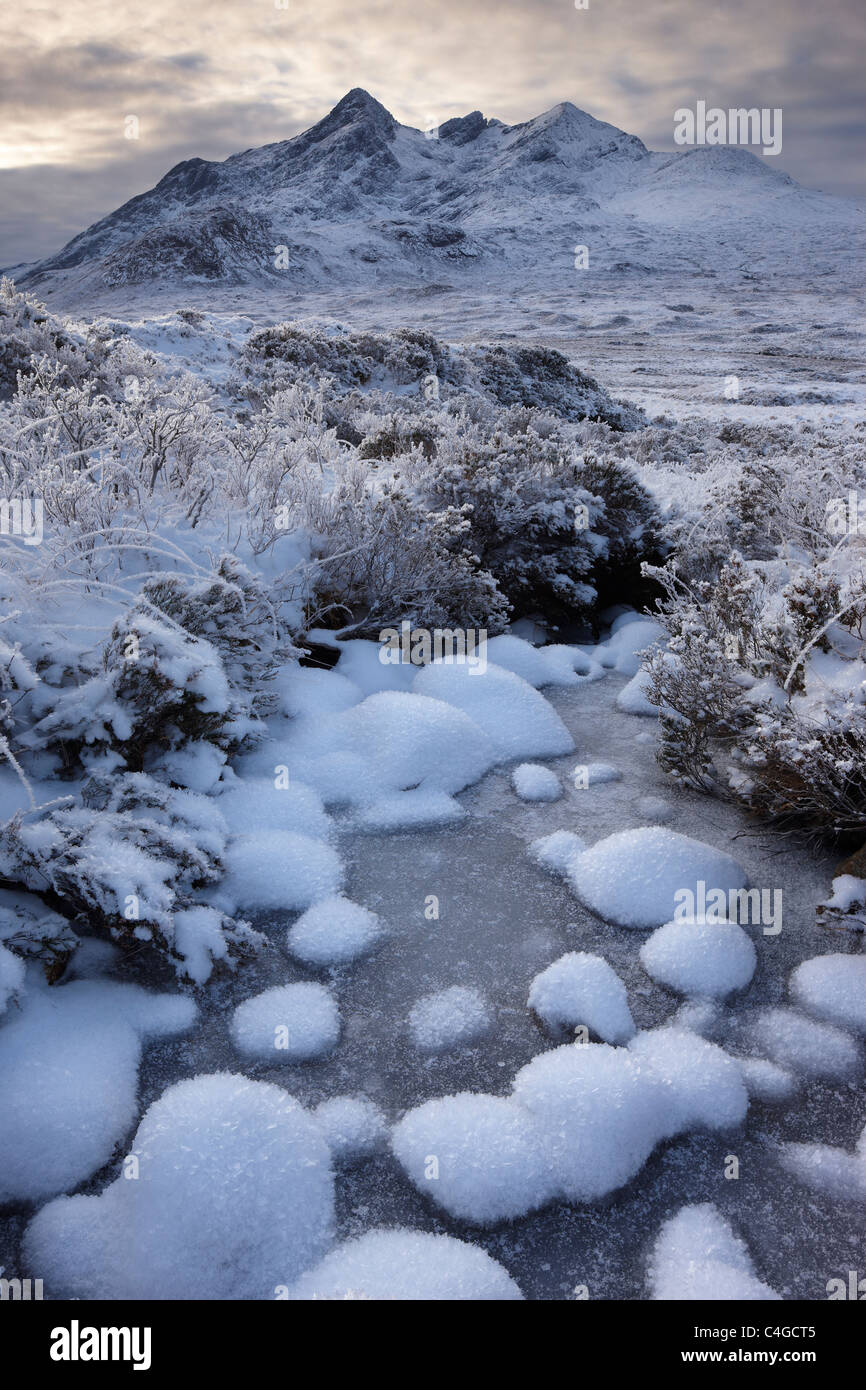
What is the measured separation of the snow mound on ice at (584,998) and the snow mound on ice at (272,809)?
40.8 inches

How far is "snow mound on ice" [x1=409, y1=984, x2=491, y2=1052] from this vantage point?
6.63ft

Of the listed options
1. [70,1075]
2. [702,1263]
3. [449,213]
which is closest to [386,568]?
[70,1075]

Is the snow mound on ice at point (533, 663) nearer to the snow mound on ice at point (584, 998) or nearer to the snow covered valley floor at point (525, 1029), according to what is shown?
the snow covered valley floor at point (525, 1029)

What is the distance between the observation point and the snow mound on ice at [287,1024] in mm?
1959

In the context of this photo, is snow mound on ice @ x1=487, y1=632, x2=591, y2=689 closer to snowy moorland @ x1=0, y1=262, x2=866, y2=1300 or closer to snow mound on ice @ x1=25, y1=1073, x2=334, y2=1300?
snowy moorland @ x1=0, y1=262, x2=866, y2=1300

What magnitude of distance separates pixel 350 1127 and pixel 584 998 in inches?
27.7

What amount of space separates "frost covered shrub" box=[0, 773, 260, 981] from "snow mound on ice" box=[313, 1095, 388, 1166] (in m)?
0.54

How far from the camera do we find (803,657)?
2764 millimetres

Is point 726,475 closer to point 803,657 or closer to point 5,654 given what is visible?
point 803,657

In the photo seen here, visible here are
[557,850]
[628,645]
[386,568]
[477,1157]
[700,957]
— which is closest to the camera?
[477,1157]

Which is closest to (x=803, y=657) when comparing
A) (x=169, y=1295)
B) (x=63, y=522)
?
(x=169, y=1295)

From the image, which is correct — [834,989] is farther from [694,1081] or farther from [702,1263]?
[702,1263]

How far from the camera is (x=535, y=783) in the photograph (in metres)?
3.23

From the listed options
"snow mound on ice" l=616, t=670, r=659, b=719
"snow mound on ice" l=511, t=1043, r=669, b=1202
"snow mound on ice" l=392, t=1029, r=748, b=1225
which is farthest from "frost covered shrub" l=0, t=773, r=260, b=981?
"snow mound on ice" l=616, t=670, r=659, b=719
